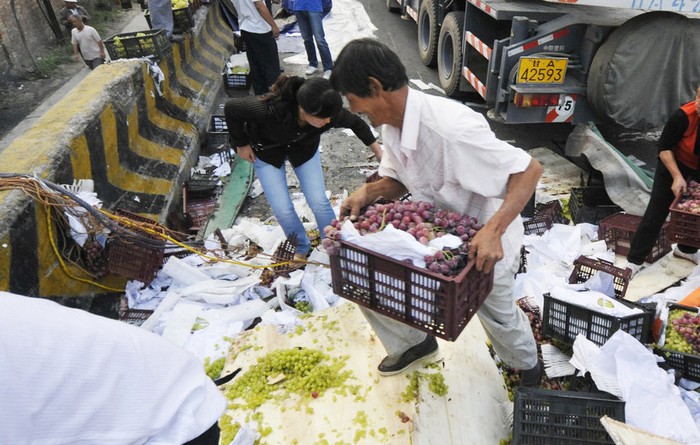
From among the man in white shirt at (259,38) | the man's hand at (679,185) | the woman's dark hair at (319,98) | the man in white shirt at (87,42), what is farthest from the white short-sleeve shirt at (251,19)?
the man's hand at (679,185)

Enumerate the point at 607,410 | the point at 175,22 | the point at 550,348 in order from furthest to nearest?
the point at 175,22
the point at 550,348
the point at 607,410

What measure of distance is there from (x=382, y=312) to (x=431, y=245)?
39cm

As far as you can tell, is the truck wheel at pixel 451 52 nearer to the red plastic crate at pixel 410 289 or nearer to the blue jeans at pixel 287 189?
the blue jeans at pixel 287 189

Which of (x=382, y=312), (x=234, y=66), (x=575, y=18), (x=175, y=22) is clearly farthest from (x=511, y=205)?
(x=234, y=66)

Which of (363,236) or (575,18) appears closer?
(363,236)

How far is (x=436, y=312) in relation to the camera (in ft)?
6.58

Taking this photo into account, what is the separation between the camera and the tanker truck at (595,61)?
4.43 meters

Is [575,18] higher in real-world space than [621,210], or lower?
higher

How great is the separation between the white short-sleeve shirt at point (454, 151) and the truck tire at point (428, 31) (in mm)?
6285

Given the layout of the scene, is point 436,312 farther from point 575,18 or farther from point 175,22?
point 175,22

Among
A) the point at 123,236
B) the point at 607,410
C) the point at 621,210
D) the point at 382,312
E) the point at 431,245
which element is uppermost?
the point at 431,245

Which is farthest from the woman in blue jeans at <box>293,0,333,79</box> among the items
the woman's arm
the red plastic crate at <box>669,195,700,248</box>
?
the red plastic crate at <box>669,195,700,248</box>

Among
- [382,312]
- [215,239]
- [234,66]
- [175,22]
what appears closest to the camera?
[382,312]

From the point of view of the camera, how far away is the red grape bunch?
1959 mm
